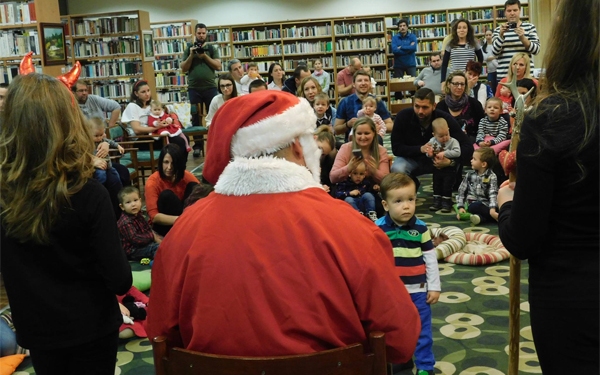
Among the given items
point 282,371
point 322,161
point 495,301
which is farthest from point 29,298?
point 322,161

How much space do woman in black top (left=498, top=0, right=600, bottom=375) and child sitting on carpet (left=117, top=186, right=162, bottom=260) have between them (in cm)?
377

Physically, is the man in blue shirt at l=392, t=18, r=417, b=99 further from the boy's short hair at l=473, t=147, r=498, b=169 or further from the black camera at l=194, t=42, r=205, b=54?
the boy's short hair at l=473, t=147, r=498, b=169

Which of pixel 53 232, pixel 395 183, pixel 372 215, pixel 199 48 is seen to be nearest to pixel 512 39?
pixel 372 215

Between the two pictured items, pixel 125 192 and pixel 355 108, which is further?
pixel 355 108

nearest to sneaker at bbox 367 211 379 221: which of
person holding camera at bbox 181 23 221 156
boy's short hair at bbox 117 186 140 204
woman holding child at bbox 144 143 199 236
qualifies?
woman holding child at bbox 144 143 199 236

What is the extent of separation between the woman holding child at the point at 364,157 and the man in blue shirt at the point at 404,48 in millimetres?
8054

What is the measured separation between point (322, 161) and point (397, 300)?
406cm

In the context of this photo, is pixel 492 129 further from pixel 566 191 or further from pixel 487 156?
pixel 566 191

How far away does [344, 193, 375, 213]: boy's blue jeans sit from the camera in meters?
5.07

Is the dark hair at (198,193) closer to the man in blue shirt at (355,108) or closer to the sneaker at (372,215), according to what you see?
the sneaker at (372,215)

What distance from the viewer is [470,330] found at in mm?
3330

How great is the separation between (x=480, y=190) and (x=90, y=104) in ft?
13.0

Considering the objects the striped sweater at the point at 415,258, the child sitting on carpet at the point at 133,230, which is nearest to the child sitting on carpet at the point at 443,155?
the child sitting on carpet at the point at 133,230

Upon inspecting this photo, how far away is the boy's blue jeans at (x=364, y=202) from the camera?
5.07 metres
